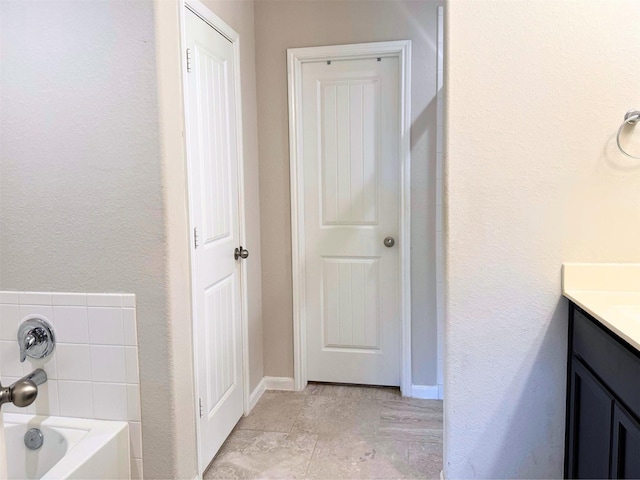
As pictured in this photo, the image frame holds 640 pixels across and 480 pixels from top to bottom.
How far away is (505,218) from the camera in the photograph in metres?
1.69

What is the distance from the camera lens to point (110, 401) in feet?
5.85

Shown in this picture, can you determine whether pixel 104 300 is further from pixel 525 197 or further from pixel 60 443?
pixel 525 197

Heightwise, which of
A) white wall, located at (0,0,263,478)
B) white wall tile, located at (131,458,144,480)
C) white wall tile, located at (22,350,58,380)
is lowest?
white wall tile, located at (131,458,144,480)

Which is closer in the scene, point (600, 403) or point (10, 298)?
point (600, 403)

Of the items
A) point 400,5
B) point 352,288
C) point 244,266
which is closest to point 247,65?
point 400,5

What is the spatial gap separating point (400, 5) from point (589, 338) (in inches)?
79.5

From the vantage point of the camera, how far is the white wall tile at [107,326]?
1.75m

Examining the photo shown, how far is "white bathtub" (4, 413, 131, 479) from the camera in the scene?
166 centimetres

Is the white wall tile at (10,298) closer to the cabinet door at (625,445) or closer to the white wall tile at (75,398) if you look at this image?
the white wall tile at (75,398)

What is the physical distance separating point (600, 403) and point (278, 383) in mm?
1936

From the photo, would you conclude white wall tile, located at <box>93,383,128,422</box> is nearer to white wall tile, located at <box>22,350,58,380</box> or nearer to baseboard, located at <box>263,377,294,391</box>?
white wall tile, located at <box>22,350,58,380</box>

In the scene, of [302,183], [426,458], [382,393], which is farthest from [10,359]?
[382,393]

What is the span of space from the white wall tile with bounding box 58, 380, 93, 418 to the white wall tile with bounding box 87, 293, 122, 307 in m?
0.31

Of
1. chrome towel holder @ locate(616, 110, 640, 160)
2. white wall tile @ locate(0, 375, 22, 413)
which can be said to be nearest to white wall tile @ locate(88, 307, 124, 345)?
white wall tile @ locate(0, 375, 22, 413)
